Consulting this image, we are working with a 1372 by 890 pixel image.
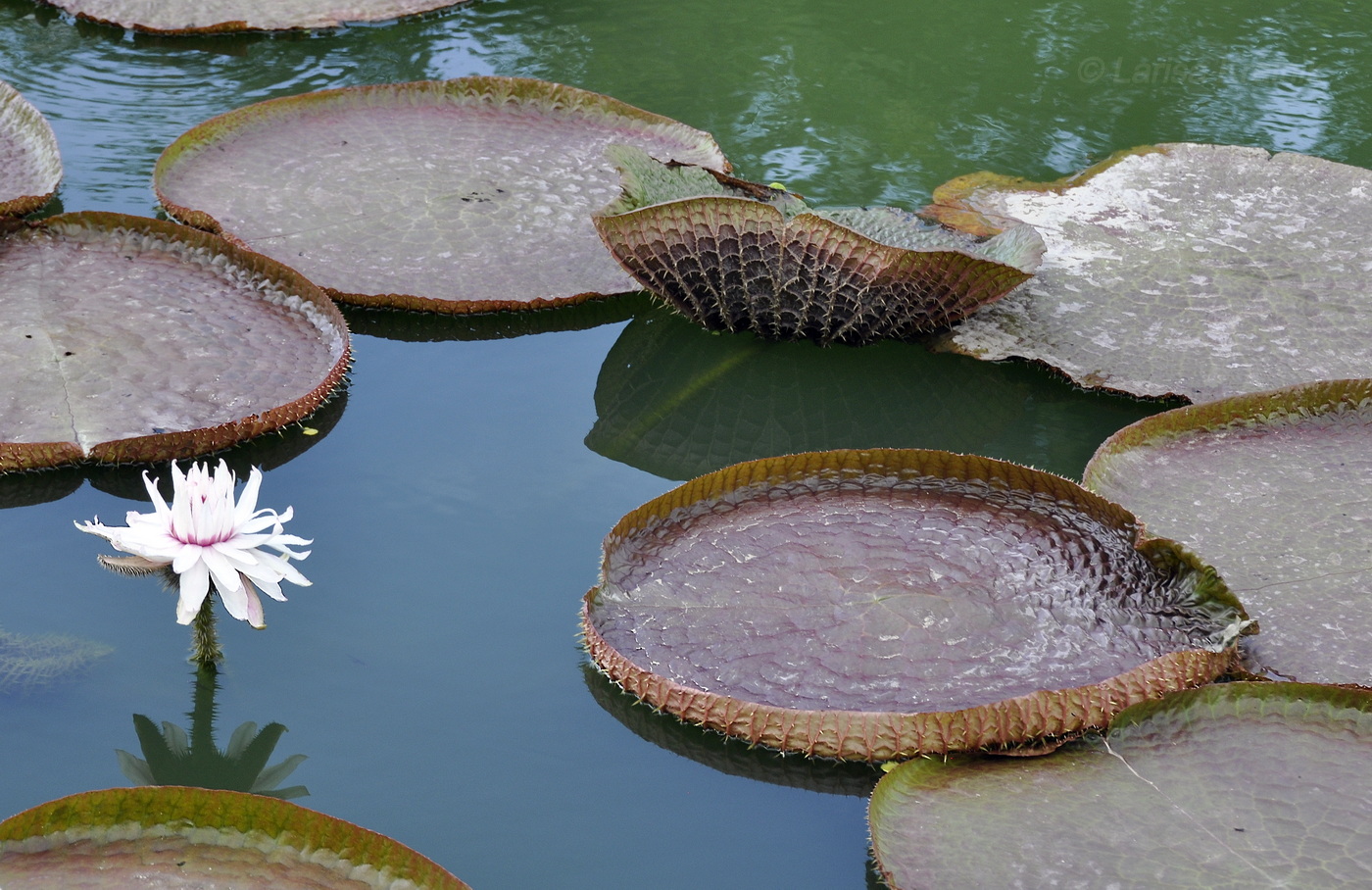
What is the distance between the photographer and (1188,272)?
3.46 metres

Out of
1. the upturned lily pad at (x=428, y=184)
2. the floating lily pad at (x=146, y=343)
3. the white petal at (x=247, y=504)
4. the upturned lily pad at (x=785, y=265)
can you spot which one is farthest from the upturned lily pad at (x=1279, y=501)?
the floating lily pad at (x=146, y=343)

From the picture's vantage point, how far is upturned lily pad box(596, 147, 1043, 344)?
296 centimetres

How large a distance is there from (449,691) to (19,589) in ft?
2.97

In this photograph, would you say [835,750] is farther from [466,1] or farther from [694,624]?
[466,1]

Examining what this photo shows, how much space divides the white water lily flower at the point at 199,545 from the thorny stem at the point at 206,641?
0.50ft

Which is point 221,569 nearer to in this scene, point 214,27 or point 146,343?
point 146,343

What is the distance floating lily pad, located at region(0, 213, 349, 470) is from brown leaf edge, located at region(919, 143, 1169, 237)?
1926 millimetres

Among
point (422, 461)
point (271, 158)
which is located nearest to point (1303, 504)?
point (422, 461)

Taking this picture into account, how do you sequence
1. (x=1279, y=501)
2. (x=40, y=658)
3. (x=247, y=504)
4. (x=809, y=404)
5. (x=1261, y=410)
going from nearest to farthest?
1. (x=247, y=504)
2. (x=40, y=658)
3. (x=1279, y=501)
4. (x=1261, y=410)
5. (x=809, y=404)

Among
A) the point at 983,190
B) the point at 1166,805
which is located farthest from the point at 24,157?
the point at 1166,805

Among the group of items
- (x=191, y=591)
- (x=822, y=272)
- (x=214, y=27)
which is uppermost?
(x=214, y=27)

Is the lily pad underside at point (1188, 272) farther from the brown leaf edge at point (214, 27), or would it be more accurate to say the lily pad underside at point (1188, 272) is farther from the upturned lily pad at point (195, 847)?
the brown leaf edge at point (214, 27)

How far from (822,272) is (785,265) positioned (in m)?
0.10

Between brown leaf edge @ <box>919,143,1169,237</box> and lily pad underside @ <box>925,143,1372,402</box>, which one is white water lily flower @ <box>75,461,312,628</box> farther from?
brown leaf edge @ <box>919,143,1169,237</box>
